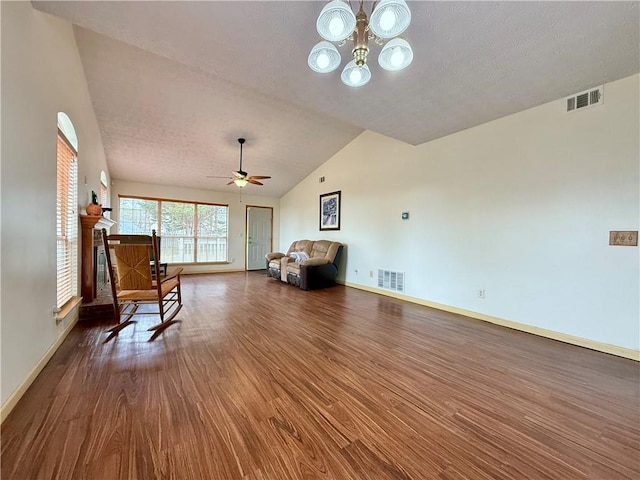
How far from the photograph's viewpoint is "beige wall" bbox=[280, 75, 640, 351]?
248cm

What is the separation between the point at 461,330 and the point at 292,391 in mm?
2296

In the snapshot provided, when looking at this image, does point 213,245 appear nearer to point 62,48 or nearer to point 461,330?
point 62,48

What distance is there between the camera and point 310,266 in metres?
5.18

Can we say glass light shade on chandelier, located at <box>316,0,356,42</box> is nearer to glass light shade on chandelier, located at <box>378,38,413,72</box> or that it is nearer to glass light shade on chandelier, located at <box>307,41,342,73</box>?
glass light shade on chandelier, located at <box>307,41,342,73</box>

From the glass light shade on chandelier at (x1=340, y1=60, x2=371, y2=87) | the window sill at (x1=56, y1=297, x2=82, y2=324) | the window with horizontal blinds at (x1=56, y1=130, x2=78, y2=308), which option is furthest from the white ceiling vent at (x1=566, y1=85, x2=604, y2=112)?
the window sill at (x1=56, y1=297, x2=82, y2=324)

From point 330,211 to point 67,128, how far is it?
4.72 metres

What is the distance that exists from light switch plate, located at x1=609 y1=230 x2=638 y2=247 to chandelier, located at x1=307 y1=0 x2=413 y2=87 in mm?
2731

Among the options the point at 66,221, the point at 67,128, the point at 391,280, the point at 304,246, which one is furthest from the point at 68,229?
the point at 391,280

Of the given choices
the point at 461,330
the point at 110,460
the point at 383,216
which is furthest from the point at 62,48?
the point at 461,330

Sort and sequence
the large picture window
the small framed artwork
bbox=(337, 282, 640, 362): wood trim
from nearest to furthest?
bbox=(337, 282, 640, 362): wood trim < the small framed artwork < the large picture window

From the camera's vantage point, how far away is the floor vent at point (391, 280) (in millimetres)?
4568

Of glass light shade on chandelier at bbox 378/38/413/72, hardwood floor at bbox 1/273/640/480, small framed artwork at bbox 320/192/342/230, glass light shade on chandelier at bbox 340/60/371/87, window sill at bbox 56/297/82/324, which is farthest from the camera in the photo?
small framed artwork at bbox 320/192/342/230

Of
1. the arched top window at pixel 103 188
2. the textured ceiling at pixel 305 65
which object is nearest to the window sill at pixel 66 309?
the textured ceiling at pixel 305 65

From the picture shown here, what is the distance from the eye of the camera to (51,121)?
2.15 metres
